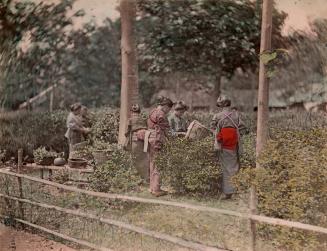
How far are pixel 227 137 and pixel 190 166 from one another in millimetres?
285

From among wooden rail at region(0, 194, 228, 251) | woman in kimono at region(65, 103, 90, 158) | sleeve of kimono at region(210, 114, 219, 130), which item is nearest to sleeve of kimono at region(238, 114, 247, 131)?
sleeve of kimono at region(210, 114, 219, 130)

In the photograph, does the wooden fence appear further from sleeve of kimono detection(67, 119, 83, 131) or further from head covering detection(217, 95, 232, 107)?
head covering detection(217, 95, 232, 107)

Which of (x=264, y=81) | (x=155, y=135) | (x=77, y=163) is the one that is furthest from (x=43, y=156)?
(x=264, y=81)

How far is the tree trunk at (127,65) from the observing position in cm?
329

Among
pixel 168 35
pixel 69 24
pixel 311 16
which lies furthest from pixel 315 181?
pixel 69 24

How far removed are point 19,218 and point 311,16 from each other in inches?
98.8

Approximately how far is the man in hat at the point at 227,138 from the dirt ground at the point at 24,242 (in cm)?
113

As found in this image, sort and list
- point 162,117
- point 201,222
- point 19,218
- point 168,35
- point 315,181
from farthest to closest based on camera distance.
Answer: point 19,218
point 162,117
point 168,35
point 201,222
point 315,181

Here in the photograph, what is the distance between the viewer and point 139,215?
328 centimetres

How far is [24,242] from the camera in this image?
388 centimetres

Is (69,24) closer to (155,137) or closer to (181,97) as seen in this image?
(155,137)

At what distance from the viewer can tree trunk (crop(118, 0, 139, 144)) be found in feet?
10.8

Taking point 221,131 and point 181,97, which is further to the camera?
point 181,97

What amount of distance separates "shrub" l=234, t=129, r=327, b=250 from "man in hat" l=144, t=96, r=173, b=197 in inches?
23.5
